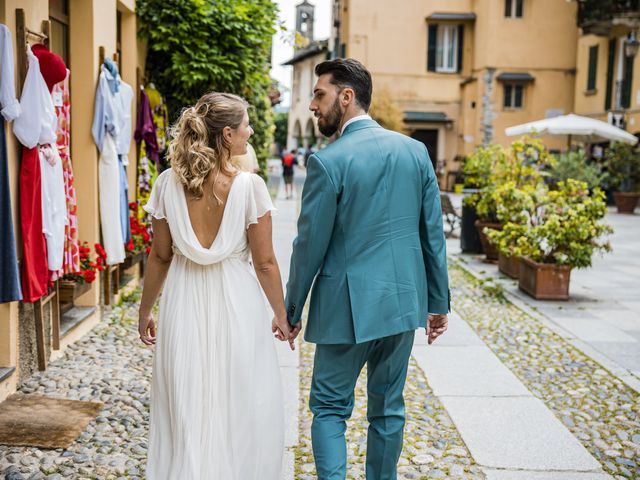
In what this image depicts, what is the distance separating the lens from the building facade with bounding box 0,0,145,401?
4895mm

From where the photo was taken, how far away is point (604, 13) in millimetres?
23500

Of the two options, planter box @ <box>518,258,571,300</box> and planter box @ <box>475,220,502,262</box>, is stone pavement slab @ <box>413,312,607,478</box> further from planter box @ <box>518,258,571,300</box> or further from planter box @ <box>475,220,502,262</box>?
planter box @ <box>475,220,502,262</box>

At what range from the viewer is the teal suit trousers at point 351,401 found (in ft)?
10.2

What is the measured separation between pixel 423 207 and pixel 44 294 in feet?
9.94

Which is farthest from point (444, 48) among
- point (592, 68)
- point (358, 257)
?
point (358, 257)

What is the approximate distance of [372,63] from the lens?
31.2 meters

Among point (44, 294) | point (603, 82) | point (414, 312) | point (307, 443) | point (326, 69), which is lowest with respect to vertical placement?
point (307, 443)

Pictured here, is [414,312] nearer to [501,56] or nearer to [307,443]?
[307,443]

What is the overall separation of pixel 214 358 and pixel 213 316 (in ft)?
0.57

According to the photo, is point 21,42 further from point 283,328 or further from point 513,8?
point 513,8

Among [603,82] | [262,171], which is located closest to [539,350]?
[262,171]

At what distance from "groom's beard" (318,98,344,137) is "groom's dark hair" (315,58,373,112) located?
0.08 m

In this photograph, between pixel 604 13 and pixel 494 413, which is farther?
pixel 604 13

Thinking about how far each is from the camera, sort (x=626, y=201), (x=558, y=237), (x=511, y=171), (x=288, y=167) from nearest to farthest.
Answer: (x=558, y=237) < (x=511, y=171) < (x=626, y=201) < (x=288, y=167)
